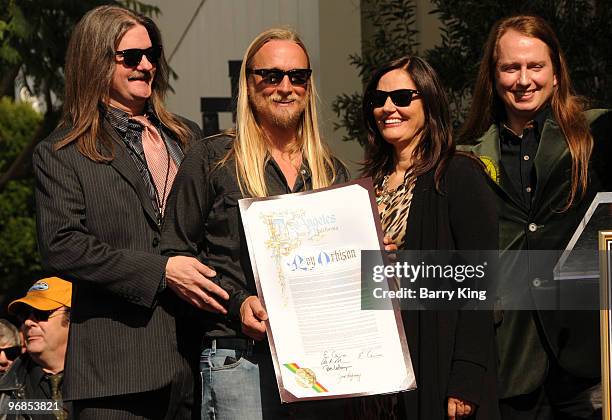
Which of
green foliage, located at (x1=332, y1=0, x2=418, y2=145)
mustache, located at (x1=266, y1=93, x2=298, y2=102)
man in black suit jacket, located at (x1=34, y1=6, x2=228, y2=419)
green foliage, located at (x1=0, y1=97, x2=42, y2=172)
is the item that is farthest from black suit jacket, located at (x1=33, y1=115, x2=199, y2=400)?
green foliage, located at (x1=0, y1=97, x2=42, y2=172)

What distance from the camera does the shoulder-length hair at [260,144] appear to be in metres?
4.14

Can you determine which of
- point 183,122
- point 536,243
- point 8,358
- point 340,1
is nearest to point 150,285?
point 183,122

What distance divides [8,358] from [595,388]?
3.47 meters

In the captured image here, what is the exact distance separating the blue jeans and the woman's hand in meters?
0.47

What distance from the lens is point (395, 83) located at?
4250 millimetres

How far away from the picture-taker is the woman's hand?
3873 millimetres

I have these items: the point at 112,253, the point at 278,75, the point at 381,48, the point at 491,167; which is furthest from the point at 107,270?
the point at 381,48

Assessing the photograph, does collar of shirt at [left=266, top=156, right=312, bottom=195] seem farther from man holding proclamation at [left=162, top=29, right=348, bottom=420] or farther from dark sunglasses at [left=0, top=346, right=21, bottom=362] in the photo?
dark sunglasses at [left=0, top=346, right=21, bottom=362]

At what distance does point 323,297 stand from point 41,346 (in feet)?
6.93

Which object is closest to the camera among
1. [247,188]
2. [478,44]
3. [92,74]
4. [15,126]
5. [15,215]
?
[247,188]

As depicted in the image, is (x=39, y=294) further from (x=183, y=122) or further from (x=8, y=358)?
(x=183, y=122)

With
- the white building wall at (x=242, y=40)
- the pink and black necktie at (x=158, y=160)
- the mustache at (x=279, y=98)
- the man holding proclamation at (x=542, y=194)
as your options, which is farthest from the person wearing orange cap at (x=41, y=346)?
the white building wall at (x=242, y=40)

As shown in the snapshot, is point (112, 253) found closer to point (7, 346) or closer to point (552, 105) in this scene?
point (552, 105)

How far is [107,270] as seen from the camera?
13.4 ft
